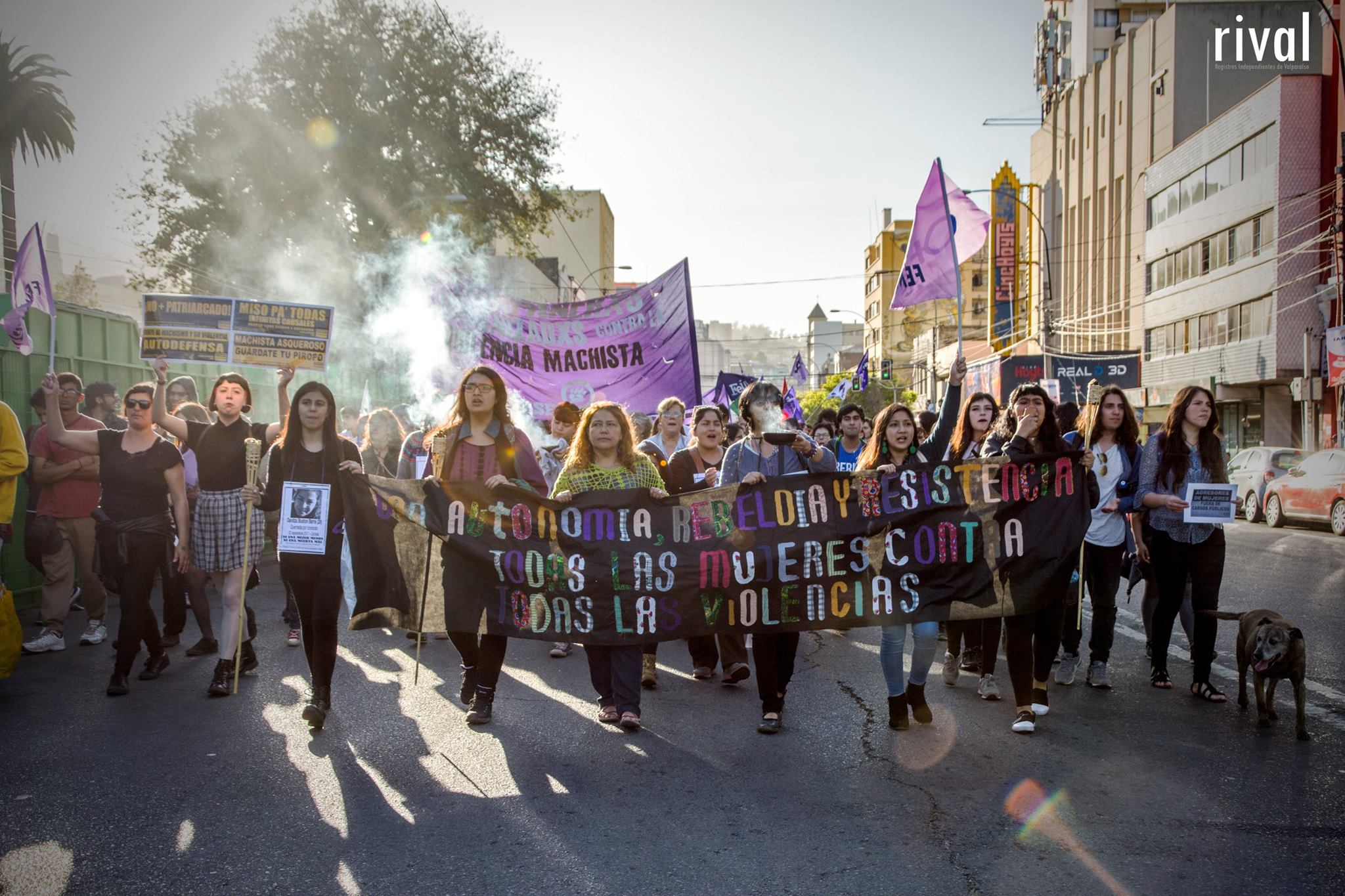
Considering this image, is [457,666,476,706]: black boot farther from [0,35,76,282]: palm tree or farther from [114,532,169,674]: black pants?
[0,35,76,282]: palm tree

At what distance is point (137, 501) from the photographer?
21.1ft

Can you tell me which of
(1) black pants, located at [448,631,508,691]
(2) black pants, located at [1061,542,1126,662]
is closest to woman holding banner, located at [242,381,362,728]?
(1) black pants, located at [448,631,508,691]

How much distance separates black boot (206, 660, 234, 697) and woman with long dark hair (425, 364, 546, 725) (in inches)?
56.6

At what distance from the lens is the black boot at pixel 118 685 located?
6.04 m

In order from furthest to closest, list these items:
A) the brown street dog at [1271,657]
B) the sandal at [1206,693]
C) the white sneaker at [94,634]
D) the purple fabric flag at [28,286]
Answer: the purple fabric flag at [28,286] < the white sneaker at [94,634] < the sandal at [1206,693] < the brown street dog at [1271,657]

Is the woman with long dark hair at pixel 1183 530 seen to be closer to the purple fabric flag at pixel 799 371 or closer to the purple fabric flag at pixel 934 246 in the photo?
the purple fabric flag at pixel 934 246

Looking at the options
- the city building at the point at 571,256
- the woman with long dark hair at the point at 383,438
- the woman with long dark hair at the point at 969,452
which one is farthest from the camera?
the city building at the point at 571,256

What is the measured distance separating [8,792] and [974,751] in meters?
4.39

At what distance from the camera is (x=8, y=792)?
4.41 m

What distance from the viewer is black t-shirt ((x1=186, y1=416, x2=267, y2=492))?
20.6 feet

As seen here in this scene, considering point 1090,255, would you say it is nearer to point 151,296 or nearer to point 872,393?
point 872,393

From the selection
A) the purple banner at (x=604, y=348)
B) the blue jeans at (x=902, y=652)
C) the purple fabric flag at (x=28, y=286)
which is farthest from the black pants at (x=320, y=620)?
the purple banner at (x=604, y=348)

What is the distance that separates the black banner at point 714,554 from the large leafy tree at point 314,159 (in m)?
24.0

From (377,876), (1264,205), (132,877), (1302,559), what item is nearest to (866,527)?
(377,876)
